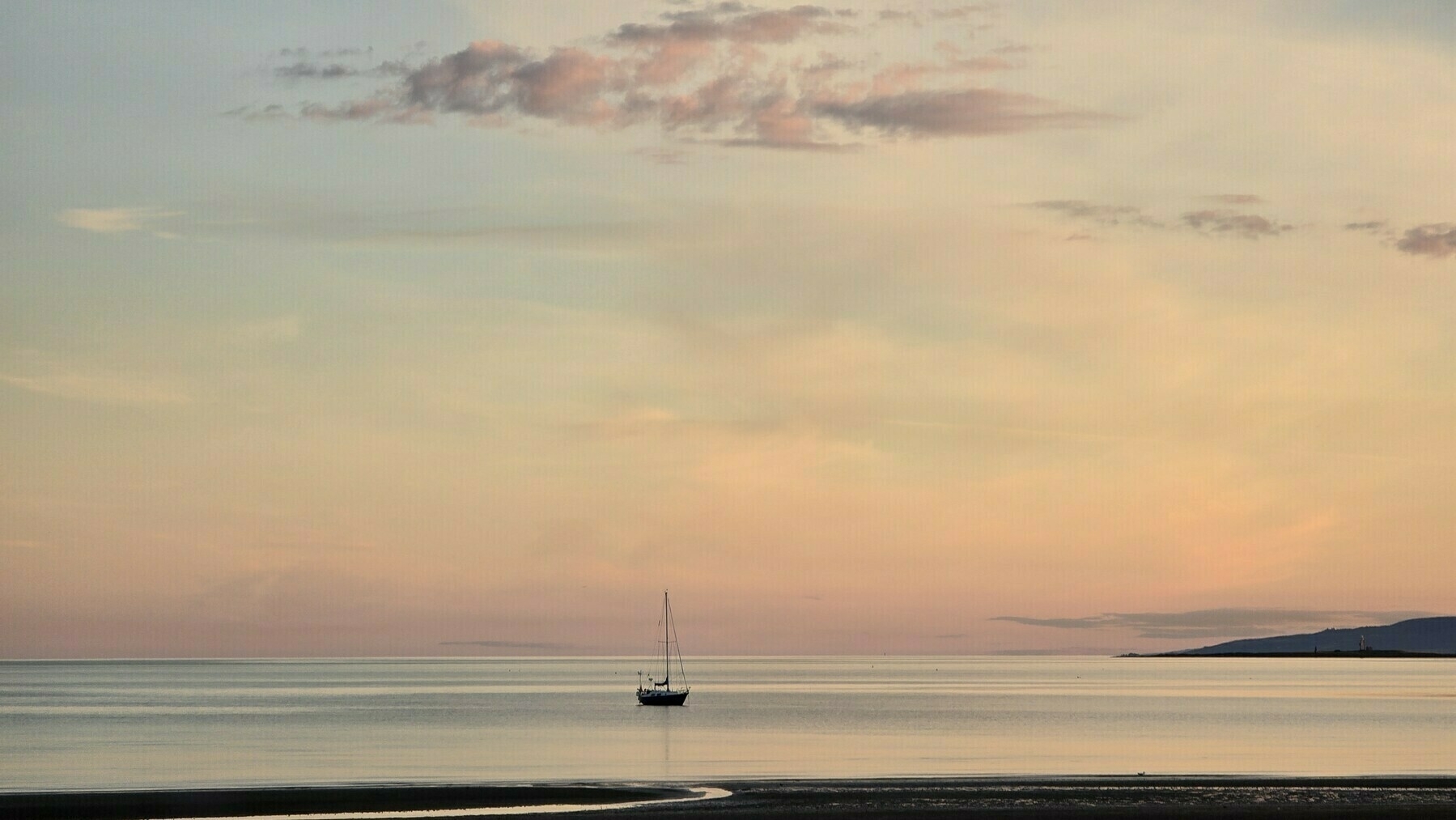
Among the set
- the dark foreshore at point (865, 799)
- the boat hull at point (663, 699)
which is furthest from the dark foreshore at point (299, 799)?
the boat hull at point (663, 699)

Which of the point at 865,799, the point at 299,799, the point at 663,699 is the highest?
the point at 663,699

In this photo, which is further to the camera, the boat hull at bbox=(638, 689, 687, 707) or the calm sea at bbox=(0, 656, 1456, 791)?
the boat hull at bbox=(638, 689, 687, 707)

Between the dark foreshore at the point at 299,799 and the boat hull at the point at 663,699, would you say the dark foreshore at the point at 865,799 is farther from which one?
the boat hull at the point at 663,699

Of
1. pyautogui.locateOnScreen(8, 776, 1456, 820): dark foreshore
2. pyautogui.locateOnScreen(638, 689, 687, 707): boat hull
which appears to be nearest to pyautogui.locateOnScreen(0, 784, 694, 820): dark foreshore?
pyautogui.locateOnScreen(8, 776, 1456, 820): dark foreshore

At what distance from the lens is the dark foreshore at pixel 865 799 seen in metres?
52.2

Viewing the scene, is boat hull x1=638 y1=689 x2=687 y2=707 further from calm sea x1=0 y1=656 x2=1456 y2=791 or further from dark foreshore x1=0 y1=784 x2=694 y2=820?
dark foreshore x1=0 y1=784 x2=694 y2=820

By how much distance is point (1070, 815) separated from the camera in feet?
167

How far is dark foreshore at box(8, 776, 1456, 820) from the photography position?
52188 millimetres

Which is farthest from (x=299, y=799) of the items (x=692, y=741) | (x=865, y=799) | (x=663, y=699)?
(x=663, y=699)

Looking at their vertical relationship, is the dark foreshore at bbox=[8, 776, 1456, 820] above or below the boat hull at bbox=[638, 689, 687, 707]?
below

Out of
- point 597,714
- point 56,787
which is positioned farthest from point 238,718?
point 56,787

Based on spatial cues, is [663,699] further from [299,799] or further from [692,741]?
[299,799]

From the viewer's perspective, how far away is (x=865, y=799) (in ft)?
186

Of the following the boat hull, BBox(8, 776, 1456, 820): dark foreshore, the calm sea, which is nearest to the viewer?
BBox(8, 776, 1456, 820): dark foreshore
